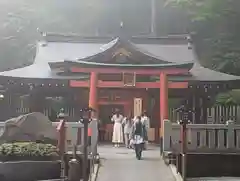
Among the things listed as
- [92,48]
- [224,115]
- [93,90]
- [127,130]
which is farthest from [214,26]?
[127,130]

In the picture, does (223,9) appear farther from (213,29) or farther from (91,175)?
(91,175)

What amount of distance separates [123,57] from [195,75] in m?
4.36

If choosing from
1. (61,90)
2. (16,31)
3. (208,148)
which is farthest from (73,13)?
(208,148)

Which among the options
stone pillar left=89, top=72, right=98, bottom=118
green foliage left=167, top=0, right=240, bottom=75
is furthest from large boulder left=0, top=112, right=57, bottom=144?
green foliage left=167, top=0, right=240, bottom=75

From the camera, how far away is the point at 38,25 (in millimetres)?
37719

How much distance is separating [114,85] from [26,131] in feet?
32.1

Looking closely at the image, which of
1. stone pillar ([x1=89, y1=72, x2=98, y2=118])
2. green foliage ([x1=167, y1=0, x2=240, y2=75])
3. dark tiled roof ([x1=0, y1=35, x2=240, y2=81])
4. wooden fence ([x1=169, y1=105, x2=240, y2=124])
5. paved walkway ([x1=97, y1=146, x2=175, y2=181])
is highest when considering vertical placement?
green foliage ([x1=167, y1=0, x2=240, y2=75])

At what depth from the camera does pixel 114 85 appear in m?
22.4

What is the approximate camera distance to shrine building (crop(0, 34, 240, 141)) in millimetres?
21453

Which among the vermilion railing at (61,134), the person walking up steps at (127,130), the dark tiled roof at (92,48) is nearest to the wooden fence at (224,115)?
the person walking up steps at (127,130)

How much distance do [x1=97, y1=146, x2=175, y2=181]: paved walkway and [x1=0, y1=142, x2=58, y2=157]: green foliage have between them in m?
1.61

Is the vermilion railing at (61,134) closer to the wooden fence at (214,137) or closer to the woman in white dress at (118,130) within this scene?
the wooden fence at (214,137)

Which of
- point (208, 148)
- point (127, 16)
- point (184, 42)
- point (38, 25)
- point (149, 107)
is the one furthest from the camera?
point (127, 16)

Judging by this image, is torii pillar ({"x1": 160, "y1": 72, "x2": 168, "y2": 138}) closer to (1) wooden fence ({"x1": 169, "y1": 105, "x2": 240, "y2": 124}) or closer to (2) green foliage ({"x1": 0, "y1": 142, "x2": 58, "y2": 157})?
(1) wooden fence ({"x1": 169, "y1": 105, "x2": 240, "y2": 124})
